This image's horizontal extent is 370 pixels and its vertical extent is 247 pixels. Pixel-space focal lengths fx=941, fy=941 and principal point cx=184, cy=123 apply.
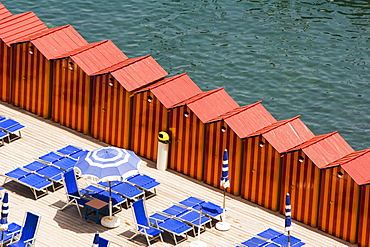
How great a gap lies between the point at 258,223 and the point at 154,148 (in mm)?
4641

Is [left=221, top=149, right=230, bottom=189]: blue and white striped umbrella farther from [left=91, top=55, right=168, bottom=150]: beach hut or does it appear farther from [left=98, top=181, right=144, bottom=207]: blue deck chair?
[left=91, top=55, right=168, bottom=150]: beach hut

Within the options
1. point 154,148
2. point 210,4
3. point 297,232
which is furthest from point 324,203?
point 210,4

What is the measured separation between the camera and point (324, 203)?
25.9 meters

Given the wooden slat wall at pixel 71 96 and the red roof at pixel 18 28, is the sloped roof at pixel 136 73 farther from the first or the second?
the red roof at pixel 18 28

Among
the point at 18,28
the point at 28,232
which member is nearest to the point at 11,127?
the point at 18,28

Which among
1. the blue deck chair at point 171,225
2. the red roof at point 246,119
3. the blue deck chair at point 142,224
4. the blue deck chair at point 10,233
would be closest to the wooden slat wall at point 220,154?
the red roof at point 246,119

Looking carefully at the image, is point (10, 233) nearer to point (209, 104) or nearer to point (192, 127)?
point (192, 127)

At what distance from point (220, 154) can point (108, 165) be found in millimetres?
4152

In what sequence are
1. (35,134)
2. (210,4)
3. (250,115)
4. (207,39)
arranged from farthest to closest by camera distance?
(210,4) → (207,39) → (35,134) → (250,115)

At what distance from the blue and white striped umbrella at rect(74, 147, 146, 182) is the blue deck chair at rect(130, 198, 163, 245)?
82cm

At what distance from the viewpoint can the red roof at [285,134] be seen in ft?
87.2

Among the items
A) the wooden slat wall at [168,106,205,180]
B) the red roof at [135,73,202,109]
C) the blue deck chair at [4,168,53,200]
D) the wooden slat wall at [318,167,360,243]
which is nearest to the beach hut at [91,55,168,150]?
the red roof at [135,73,202,109]

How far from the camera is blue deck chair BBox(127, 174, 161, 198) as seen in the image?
1062 inches

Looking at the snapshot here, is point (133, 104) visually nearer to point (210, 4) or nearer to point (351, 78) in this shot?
point (351, 78)
